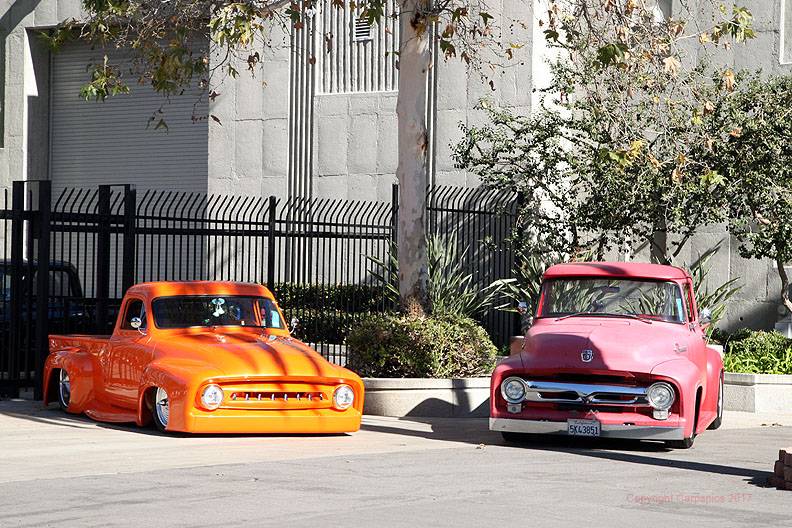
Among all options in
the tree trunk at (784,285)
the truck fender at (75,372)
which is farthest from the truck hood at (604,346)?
the tree trunk at (784,285)

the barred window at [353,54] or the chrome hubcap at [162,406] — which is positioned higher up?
the barred window at [353,54]

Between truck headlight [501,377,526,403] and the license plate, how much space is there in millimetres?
560

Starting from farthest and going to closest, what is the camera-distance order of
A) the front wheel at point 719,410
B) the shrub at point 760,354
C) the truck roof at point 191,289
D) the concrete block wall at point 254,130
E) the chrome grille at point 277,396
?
the concrete block wall at point 254,130
the shrub at point 760,354
the front wheel at point 719,410
the truck roof at point 191,289
the chrome grille at point 277,396

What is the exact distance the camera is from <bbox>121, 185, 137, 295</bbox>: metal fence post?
17.3 metres

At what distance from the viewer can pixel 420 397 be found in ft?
53.6

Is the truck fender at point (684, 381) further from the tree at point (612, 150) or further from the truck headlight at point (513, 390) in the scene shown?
the tree at point (612, 150)

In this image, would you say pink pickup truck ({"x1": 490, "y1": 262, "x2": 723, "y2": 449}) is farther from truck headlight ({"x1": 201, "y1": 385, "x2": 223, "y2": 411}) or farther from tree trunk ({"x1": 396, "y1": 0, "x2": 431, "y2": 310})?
tree trunk ({"x1": 396, "y1": 0, "x2": 431, "y2": 310})

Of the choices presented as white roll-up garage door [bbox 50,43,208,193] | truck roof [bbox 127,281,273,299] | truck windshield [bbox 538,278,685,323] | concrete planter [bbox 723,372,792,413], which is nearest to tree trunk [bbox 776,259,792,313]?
concrete planter [bbox 723,372,792,413]

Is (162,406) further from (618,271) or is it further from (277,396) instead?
(618,271)

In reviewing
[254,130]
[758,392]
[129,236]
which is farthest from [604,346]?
[254,130]

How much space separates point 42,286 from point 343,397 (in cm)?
498

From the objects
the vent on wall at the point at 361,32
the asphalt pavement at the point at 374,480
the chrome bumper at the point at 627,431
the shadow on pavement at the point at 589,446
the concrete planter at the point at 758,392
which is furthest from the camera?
the vent on wall at the point at 361,32

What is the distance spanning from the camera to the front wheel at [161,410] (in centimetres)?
1343

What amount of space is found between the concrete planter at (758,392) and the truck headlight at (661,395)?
19.7 feet
